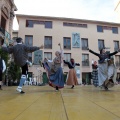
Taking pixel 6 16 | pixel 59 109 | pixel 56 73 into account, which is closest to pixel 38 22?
pixel 6 16

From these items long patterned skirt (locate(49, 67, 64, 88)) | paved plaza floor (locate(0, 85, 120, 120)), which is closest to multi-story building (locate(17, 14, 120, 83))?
long patterned skirt (locate(49, 67, 64, 88))

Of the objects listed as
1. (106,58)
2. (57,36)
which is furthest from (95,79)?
(57,36)

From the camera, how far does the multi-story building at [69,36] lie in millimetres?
30359

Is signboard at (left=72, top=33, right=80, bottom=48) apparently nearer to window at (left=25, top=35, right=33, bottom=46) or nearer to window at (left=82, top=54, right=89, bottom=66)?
window at (left=82, top=54, right=89, bottom=66)

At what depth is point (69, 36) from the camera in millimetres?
31672

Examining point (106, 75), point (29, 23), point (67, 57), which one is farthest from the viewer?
point (67, 57)

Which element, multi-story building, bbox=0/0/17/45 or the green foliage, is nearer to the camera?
the green foliage

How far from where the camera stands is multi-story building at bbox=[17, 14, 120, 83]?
99.6ft

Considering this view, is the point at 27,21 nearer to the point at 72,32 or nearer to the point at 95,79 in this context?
the point at 72,32

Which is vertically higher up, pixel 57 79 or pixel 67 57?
pixel 67 57

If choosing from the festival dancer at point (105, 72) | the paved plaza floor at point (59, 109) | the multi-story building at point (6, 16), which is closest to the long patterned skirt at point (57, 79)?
the festival dancer at point (105, 72)

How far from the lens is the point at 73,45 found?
31.7 m

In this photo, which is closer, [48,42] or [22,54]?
[22,54]

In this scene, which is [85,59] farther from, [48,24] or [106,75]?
[106,75]
